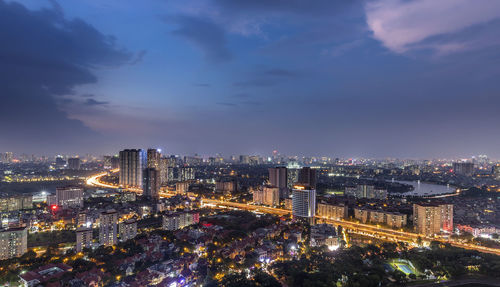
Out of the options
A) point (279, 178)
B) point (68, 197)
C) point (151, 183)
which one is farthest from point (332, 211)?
point (68, 197)

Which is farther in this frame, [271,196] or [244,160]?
[244,160]

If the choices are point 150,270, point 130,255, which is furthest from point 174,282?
point 130,255

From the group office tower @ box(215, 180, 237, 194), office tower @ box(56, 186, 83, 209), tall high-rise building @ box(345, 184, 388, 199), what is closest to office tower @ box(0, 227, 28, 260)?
office tower @ box(56, 186, 83, 209)

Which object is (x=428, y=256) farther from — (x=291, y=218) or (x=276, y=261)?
(x=291, y=218)

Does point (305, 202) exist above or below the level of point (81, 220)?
above

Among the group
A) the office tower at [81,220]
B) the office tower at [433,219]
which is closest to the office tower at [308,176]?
the office tower at [433,219]

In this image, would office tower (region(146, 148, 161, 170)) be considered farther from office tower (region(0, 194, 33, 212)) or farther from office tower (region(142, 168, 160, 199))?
office tower (region(0, 194, 33, 212))

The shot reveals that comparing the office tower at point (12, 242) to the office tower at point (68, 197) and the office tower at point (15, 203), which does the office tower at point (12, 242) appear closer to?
the office tower at point (68, 197)

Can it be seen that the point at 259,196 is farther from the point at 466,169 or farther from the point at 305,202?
the point at 466,169
